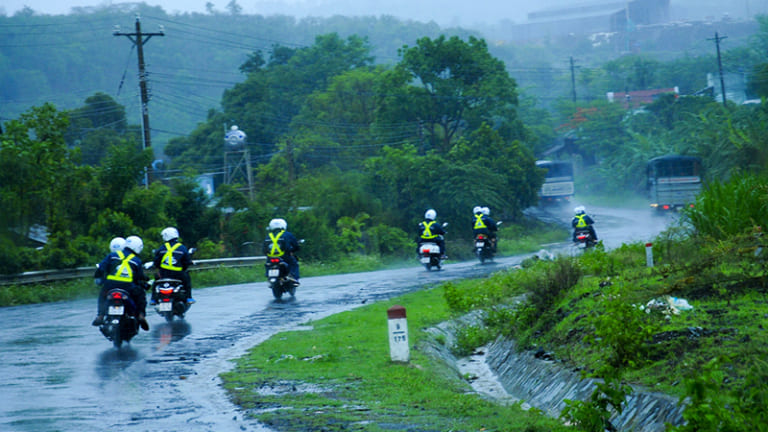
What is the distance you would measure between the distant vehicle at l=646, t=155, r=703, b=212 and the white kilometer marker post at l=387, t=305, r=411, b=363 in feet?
161

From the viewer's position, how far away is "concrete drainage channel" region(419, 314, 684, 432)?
7.70m

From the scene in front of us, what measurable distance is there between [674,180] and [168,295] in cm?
4661

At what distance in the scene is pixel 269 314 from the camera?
1920 cm

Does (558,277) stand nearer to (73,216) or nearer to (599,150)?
(73,216)

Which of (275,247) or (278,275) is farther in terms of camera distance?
(278,275)

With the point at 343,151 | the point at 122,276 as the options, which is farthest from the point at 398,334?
the point at 343,151

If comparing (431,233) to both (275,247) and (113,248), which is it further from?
(113,248)

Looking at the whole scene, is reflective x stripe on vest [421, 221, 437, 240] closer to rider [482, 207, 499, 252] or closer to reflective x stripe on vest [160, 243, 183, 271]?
rider [482, 207, 499, 252]

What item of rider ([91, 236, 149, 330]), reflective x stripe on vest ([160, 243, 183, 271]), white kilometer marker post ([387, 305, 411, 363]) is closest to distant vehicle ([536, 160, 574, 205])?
reflective x stripe on vest ([160, 243, 183, 271])

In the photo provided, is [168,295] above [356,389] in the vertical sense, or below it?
above

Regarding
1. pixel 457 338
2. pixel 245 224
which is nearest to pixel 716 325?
pixel 457 338

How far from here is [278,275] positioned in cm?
2220

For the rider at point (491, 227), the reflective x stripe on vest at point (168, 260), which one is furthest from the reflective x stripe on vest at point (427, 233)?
the reflective x stripe on vest at point (168, 260)

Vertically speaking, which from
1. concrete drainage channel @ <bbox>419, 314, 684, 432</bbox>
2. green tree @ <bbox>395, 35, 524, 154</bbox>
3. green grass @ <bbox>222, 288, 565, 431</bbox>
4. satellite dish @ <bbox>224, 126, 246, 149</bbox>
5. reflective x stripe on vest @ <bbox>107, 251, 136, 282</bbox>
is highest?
green tree @ <bbox>395, 35, 524, 154</bbox>
